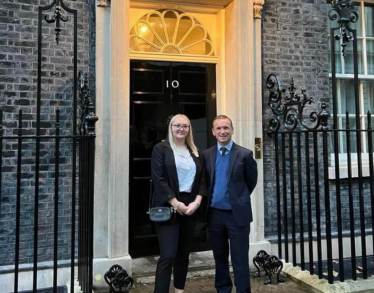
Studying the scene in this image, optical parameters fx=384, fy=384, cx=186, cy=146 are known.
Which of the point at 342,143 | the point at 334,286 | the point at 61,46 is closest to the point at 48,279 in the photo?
the point at 61,46

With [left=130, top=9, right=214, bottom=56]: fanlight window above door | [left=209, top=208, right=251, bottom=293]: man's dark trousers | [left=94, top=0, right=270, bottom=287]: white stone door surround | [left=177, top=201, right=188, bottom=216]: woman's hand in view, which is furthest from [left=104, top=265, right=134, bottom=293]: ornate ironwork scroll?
[left=130, top=9, right=214, bottom=56]: fanlight window above door

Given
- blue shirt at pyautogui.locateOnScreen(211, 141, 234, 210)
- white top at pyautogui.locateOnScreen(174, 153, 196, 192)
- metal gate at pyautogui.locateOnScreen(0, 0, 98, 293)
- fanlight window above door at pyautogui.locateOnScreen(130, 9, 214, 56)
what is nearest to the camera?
white top at pyautogui.locateOnScreen(174, 153, 196, 192)

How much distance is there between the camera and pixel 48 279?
13.8 ft

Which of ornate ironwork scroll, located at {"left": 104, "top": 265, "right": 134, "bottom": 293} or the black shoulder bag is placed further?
ornate ironwork scroll, located at {"left": 104, "top": 265, "right": 134, "bottom": 293}

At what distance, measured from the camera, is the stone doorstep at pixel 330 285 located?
387 centimetres

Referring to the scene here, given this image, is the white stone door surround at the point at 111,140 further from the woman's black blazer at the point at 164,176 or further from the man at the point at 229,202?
the man at the point at 229,202

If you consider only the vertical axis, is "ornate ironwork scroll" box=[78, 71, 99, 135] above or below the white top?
above

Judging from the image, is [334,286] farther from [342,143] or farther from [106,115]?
[106,115]

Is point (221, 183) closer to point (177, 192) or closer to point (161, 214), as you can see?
point (177, 192)

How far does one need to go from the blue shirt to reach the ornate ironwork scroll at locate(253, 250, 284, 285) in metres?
1.35

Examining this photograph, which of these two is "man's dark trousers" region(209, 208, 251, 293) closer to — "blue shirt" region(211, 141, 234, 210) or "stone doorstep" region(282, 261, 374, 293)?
"blue shirt" region(211, 141, 234, 210)

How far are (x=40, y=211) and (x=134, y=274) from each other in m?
1.28

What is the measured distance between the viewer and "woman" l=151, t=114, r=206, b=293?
3.27m

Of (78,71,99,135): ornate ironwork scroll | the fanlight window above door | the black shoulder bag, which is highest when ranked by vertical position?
the fanlight window above door
